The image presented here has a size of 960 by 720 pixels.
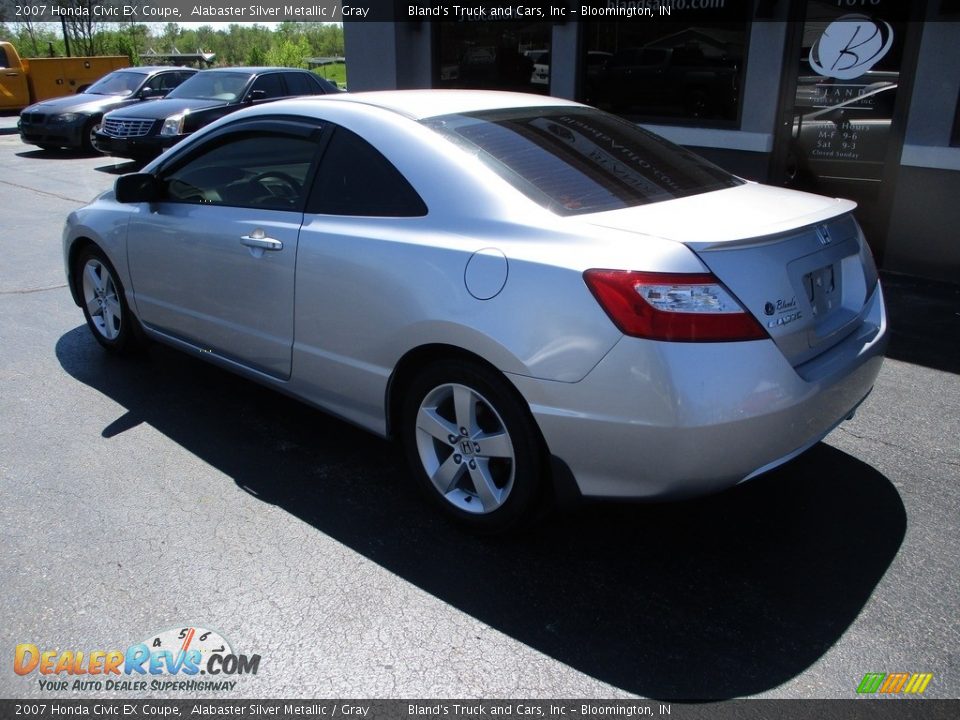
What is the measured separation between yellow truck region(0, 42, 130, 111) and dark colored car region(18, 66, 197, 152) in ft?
16.1

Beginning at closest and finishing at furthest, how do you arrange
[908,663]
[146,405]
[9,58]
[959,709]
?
[959,709] < [908,663] < [146,405] < [9,58]

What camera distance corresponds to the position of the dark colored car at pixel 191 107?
1305 cm

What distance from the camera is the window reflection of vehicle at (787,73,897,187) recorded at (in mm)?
7121

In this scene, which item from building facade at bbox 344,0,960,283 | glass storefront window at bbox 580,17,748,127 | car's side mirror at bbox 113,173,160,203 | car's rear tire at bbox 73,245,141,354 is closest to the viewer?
car's side mirror at bbox 113,173,160,203


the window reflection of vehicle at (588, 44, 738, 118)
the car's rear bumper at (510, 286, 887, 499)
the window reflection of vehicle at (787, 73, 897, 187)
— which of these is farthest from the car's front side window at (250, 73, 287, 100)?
the car's rear bumper at (510, 286, 887, 499)

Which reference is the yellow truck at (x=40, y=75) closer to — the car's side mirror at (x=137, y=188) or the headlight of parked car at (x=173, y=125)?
the headlight of parked car at (x=173, y=125)

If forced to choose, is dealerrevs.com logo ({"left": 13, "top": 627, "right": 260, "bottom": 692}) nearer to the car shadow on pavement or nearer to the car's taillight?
the car shadow on pavement

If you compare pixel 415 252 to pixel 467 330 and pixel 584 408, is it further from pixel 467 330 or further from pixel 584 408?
pixel 584 408

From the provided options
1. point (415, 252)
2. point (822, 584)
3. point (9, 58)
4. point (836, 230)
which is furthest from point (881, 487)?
point (9, 58)

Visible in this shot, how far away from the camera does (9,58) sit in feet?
68.0

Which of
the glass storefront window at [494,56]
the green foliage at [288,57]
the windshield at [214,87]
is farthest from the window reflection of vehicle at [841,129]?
the green foliage at [288,57]

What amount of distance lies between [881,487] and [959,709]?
137 centimetres

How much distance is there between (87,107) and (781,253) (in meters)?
16.0

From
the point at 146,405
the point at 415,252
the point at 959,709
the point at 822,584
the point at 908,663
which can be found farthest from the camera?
the point at 146,405
